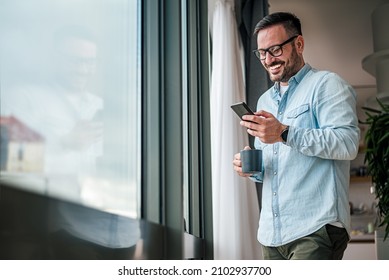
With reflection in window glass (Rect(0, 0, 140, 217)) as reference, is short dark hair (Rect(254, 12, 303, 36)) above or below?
above

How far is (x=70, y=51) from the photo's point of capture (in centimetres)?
61

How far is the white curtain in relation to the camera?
44.9 inches

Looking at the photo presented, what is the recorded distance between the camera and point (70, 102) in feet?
1.98

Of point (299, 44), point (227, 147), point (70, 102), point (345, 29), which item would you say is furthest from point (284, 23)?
point (345, 29)

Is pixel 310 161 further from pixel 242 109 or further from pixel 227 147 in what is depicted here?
pixel 227 147

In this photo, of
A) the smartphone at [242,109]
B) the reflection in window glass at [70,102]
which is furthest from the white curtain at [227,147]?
the reflection in window glass at [70,102]

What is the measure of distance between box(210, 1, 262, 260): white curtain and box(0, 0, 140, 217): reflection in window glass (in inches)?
13.1

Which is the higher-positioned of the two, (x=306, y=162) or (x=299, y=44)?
(x=299, y=44)

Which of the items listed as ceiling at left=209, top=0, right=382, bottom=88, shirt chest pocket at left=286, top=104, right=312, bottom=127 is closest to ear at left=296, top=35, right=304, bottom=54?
shirt chest pocket at left=286, top=104, right=312, bottom=127

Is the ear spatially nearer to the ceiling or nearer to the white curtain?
the white curtain

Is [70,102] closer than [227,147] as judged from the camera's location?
Yes

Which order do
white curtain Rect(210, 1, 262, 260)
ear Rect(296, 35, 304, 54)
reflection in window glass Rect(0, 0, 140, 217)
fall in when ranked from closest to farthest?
reflection in window glass Rect(0, 0, 140, 217) → ear Rect(296, 35, 304, 54) → white curtain Rect(210, 1, 262, 260)

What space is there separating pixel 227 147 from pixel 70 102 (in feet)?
2.01
